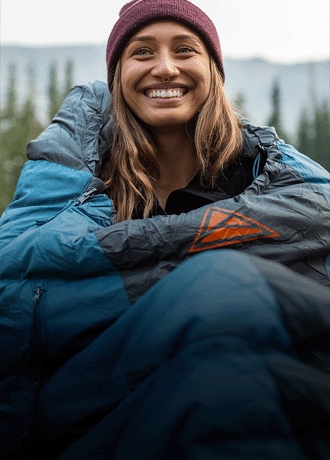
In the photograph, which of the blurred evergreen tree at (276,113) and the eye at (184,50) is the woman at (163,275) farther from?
the blurred evergreen tree at (276,113)

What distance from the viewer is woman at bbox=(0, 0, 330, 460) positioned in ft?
4.87

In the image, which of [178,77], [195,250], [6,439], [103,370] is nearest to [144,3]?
[178,77]

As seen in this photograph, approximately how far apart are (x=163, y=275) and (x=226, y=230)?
0.89ft

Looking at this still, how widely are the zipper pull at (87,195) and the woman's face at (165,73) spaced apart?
56 cm

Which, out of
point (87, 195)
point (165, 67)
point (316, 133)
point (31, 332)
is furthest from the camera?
point (316, 133)

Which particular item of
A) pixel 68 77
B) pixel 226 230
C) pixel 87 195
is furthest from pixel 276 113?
pixel 226 230

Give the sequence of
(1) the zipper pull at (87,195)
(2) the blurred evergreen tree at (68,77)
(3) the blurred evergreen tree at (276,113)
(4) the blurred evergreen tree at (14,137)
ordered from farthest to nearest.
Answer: (2) the blurred evergreen tree at (68,77) < (3) the blurred evergreen tree at (276,113) < (4) the blurred evergreen tree at (14,137) < (1) the zipper pull at (87,195)

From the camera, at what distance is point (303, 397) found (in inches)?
58.2

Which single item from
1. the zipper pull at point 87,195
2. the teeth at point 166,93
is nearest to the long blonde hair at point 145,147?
the teeth at point 166,93

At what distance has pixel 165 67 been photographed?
2641mm

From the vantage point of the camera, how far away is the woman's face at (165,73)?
2.67 metres

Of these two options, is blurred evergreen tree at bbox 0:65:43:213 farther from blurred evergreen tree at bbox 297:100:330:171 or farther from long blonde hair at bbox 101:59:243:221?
long blonde hair at bbox 101:59:243:221

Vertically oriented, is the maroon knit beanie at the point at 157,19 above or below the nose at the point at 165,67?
above

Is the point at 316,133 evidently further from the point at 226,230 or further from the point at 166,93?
the point at 226,230
